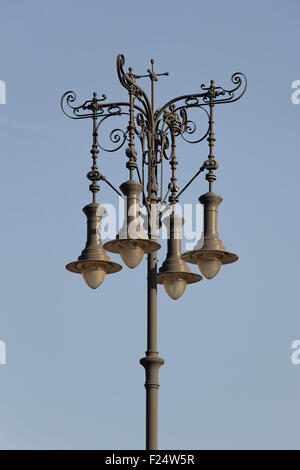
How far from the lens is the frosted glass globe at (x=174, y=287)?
2733 centimetres

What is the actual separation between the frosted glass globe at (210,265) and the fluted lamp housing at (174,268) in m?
0.31

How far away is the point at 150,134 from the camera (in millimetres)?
27422

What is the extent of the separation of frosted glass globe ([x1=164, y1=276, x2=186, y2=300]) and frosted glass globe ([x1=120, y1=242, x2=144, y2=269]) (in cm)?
90

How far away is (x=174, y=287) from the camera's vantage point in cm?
2734

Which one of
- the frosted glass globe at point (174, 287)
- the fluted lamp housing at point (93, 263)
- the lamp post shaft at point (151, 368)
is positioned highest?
the fluted lamp housing at point (93, 263)

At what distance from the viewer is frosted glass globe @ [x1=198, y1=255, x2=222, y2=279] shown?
27.0 meters

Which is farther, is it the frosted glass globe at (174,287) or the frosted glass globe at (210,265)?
the frosted glass globe at (174,287)

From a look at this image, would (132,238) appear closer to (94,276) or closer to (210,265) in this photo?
(94,276)

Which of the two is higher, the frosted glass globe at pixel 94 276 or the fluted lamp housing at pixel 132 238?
the fluted lamp housing at pixel 132 238

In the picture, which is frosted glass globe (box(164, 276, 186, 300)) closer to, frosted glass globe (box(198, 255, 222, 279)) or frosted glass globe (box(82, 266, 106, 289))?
frosted glass globe (box(198, 255, 222, 279))

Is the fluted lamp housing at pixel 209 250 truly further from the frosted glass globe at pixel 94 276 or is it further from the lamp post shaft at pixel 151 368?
the frosted glass globe at pixel 94 276

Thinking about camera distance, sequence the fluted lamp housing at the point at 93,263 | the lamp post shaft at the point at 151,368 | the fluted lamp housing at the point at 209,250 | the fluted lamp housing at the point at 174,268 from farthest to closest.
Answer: the fluted lamp housing at the point at 174,268 → the fluted lamp housing at the point at 93,263 → the fluted lamp housing at the point at 209,250 → the lamp post shaft at the point at 151,368
